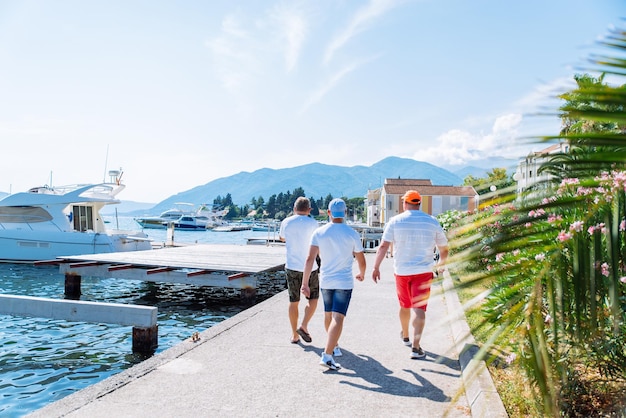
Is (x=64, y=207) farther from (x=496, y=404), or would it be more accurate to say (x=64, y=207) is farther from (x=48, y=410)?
(x=496, y=404)

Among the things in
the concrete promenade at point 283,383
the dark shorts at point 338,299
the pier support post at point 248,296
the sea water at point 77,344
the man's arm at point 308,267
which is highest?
the man's arm at point 308,267

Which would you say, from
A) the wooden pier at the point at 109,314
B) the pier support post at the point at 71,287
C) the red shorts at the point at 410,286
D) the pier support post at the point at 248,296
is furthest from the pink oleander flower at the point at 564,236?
the pier support post at the point at 71,287

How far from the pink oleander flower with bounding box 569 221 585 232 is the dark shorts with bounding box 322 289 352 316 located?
4847 mm

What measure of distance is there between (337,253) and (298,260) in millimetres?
1139

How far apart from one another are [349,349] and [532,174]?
5889 millimetres

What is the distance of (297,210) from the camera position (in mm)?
7398

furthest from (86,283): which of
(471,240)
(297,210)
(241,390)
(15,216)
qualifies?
(471,240)

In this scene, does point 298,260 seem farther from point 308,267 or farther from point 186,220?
point 186,220

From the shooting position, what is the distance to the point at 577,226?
1408mm

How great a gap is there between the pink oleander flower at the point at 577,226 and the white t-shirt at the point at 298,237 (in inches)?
230

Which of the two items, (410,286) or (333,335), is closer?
(333,335)

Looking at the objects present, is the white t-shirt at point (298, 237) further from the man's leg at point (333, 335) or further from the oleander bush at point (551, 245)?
the oleander bush at point (551, 245)

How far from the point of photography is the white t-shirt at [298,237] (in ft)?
23.8

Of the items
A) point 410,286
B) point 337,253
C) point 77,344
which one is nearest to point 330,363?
point 337,253
